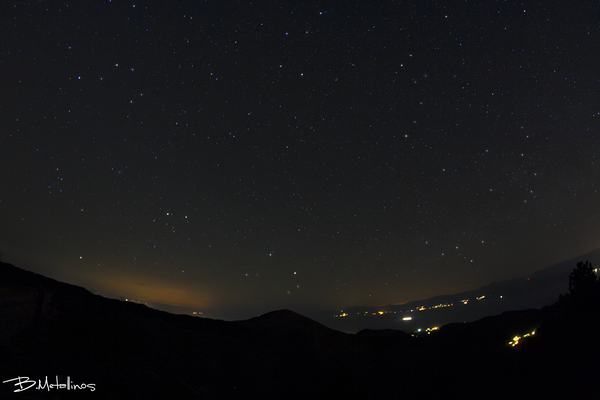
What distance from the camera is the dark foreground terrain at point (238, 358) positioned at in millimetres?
9102

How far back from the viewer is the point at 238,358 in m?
14.7

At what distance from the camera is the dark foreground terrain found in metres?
9.10

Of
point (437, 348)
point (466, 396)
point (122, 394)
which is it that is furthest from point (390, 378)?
point (122, 394)

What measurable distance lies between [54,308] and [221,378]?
7.58 m

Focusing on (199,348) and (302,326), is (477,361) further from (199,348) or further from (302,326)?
(199,348)

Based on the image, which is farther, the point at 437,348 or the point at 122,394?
the point at 437,348

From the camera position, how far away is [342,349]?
21.5m

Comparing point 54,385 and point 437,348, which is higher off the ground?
point 54,385

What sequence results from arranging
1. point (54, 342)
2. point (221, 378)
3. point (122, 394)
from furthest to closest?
1. point (221, 378)
2. point (54, 342)
3. point (122, 394)

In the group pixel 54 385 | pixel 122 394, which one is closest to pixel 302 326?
pixel 122 394

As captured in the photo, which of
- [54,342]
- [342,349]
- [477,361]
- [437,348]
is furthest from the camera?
[437,348]

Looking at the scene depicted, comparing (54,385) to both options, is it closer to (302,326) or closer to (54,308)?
(54,308)

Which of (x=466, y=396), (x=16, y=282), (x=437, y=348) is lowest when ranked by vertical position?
(x=437, y=348)

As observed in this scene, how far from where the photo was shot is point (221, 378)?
12.1 metres
